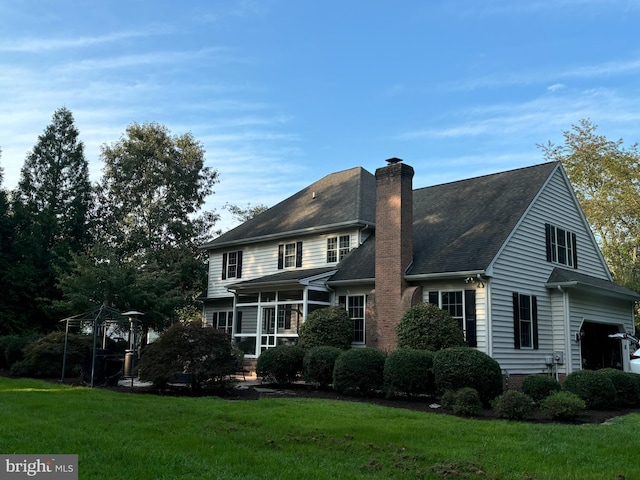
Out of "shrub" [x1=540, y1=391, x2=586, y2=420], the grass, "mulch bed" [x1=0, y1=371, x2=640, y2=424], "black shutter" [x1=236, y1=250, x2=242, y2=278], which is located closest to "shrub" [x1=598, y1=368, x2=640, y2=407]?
"mulch bed" [x1=0, y1=371, x2=640, y2=424]

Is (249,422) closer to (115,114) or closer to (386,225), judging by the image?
(386,225)

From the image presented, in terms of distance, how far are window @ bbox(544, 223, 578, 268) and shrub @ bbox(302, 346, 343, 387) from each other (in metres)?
9.14

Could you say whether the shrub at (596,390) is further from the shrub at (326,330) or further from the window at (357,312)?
the window at (357,312)

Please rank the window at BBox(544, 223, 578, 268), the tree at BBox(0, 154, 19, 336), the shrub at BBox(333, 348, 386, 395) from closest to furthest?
the shrub at BBox(333, 348, 386, 395) → the window at BBox(544, 223, 578, 268) → the tree at BBox(0, 154, 19, 336)

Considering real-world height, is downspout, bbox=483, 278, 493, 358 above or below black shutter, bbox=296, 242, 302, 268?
below

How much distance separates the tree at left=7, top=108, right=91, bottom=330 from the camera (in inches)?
1171

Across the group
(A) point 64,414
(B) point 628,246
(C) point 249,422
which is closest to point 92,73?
(A) point 64,414

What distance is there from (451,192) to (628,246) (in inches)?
758

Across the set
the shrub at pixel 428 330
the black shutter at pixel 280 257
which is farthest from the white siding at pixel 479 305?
the black shutter at pixel 280 257

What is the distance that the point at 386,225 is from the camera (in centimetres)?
1866

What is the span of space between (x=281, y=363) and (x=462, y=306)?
559 cm

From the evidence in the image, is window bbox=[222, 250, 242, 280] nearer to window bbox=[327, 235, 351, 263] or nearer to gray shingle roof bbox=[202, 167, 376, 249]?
gray shingle roof bbox=[202, 167, 376, 249]

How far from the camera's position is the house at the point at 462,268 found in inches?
675

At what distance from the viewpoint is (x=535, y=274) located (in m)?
18.7
